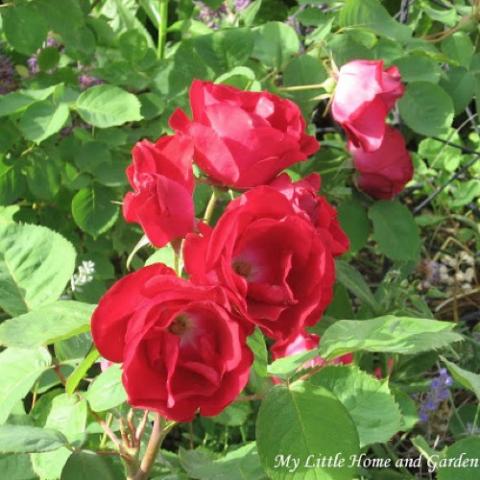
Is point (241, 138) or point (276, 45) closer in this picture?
point (241, 138)

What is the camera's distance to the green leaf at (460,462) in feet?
2.32

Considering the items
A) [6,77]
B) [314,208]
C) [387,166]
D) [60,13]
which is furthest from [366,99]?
[6,77]

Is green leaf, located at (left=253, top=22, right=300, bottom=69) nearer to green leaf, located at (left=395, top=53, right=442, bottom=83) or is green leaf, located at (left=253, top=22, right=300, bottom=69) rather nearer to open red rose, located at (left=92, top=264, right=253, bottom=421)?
green leaf, located at (left=395, top=53, right=442, bottom=83)

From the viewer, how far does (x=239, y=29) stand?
1.24 metres

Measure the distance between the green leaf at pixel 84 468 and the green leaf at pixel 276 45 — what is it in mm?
693

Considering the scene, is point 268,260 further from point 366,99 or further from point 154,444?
point 366,99

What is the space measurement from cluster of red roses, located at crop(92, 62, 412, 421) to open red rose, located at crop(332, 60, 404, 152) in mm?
345

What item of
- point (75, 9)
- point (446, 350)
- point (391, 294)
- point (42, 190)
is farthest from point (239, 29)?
point (446, 350)

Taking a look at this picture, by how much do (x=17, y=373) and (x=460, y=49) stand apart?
88 centimetres

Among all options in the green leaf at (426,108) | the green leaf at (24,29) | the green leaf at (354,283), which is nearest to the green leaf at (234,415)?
the green leaf at (354,283)

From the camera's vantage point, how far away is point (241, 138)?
0.75m

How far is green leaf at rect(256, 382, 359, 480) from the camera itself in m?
0.70

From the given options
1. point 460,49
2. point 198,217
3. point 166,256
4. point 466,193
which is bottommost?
point 466,193

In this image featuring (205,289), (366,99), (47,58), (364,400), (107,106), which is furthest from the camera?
(47,58)
